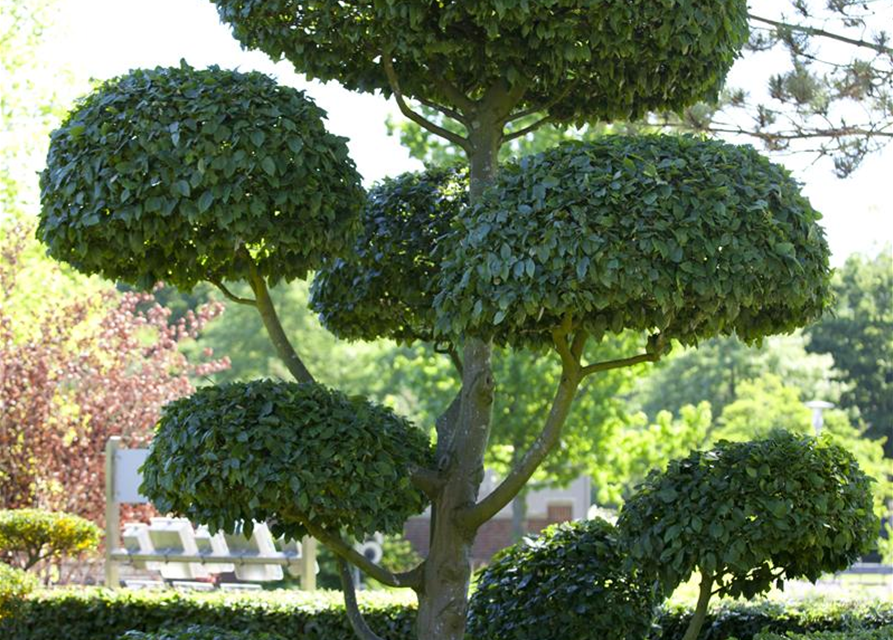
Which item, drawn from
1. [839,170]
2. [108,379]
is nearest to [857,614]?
[839,170]

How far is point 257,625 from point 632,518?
2.73m

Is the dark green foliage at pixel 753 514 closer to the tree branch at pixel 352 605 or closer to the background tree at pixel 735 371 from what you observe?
the tree branch at pixel 352 605

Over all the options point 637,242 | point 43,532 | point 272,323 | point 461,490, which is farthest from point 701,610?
point 43,532

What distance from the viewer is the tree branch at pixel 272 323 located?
15.8 ft

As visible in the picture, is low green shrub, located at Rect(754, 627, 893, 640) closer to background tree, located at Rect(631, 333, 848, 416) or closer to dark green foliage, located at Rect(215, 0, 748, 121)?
dark green foliage, located at Rect(215, 0, 748, 121)

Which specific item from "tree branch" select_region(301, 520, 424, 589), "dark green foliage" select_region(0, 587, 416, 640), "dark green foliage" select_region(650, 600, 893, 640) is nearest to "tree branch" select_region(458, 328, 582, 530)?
"tree branch" select_region(301, 520, 424, 589)

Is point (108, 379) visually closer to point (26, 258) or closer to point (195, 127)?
point (26, 258)

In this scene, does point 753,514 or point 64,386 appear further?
point 64,386

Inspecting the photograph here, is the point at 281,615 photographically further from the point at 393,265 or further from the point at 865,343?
the point at 865,343

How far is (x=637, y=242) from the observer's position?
3.87m

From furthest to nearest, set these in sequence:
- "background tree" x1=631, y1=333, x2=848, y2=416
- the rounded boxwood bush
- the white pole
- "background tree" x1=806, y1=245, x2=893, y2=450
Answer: "background tree" x1=806, y1=245, x2=893, y2=450 < "background tree" x1=631, y1=333, x2=848, y2=416 < the white pole < the rounded boxwood bush

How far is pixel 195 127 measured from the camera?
4250mm

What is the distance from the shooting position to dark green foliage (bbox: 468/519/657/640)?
17.0 feet

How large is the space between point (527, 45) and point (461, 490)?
1738 mm
